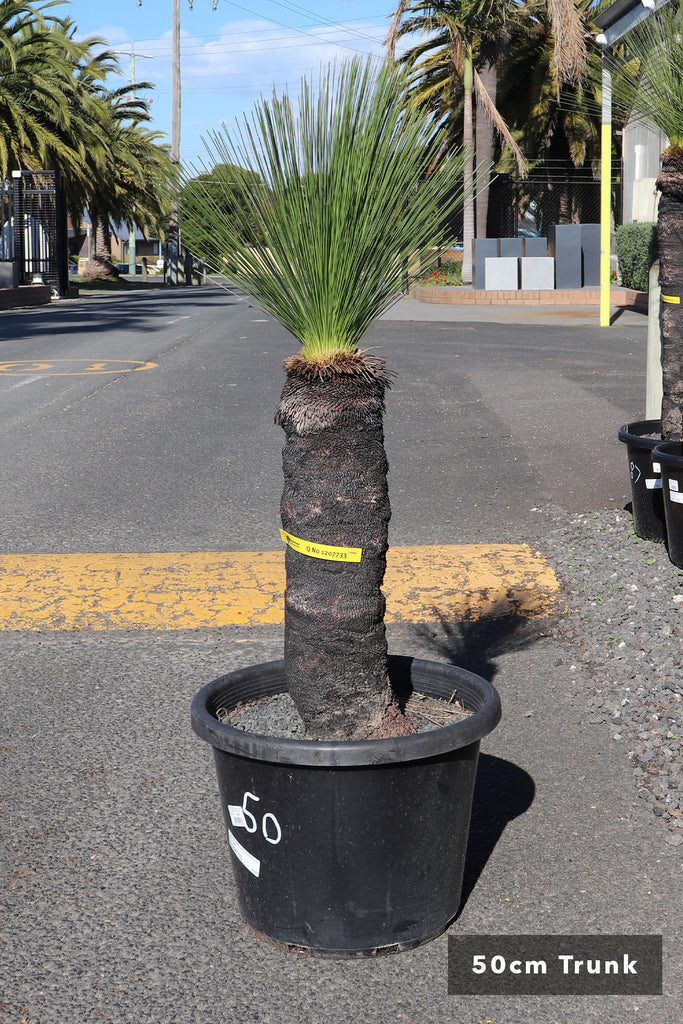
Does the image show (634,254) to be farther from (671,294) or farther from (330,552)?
(330,552)

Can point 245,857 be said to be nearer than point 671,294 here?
Yes

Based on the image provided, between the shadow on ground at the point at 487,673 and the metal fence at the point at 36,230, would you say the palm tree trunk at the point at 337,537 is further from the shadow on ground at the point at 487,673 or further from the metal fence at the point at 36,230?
the metal fence at the point at 36,230

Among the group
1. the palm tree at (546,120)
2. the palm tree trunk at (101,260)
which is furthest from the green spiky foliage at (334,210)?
the palm tree trunk at (101,260)

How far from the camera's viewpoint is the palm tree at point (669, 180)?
539 cm

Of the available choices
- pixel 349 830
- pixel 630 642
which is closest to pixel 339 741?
pixel 349 830

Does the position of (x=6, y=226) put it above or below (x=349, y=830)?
above

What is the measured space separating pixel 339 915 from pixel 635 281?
2325 cm

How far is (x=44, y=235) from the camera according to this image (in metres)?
34.6

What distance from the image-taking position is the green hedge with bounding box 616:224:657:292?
22.1 metres

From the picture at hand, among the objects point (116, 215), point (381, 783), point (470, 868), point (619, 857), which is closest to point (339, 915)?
point (381, 783)

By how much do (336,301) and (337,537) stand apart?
53 cm

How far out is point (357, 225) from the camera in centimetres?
240

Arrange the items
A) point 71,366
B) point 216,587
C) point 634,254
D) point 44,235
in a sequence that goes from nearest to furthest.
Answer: point 216,587 < point 71,366 < point 634,254 < point 44,235

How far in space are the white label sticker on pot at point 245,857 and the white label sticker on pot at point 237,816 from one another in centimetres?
6
